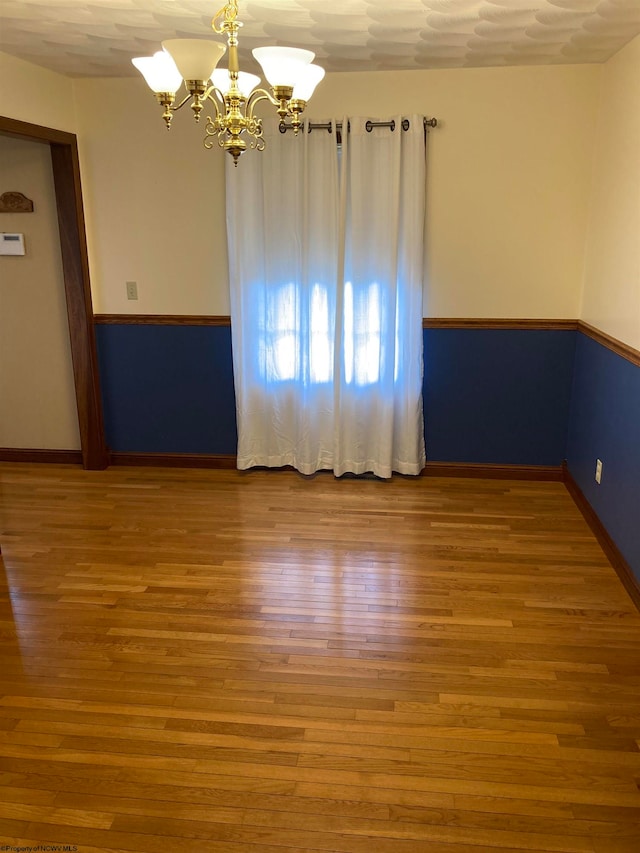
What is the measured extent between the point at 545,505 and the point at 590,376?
31.6 inches

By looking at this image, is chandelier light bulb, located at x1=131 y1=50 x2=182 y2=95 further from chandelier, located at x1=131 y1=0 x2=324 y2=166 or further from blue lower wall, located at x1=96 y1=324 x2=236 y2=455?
blue lower wall, located at x1=96 y1=324 x2=236 y2=455

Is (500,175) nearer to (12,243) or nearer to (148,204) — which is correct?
(148,204)

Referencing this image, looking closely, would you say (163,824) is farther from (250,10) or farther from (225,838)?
(250,10)

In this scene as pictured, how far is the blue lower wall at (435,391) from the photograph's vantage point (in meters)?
4.18

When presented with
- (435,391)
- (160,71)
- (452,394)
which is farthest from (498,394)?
(160,71)

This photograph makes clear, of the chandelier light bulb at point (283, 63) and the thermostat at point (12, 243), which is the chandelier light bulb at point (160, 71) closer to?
the chandelier light bulb at point (283, 63)

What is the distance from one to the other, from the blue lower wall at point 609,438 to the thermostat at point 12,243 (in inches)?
142

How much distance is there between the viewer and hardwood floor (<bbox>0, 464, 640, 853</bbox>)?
6.27ft

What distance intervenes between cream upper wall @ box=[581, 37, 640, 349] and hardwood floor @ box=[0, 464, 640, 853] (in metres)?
1.18

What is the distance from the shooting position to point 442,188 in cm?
396

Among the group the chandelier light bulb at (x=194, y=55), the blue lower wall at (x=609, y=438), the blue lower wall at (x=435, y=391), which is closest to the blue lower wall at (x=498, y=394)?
the blue lower wall at (x=435, y=391)

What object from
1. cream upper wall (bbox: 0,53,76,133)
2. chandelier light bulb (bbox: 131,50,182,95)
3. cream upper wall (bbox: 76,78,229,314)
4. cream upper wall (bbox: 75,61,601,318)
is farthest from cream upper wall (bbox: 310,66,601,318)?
chandelier light bulb (bbox: 131,50,182,95)

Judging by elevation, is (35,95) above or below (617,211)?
above

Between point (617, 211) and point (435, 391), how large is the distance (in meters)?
1.47
